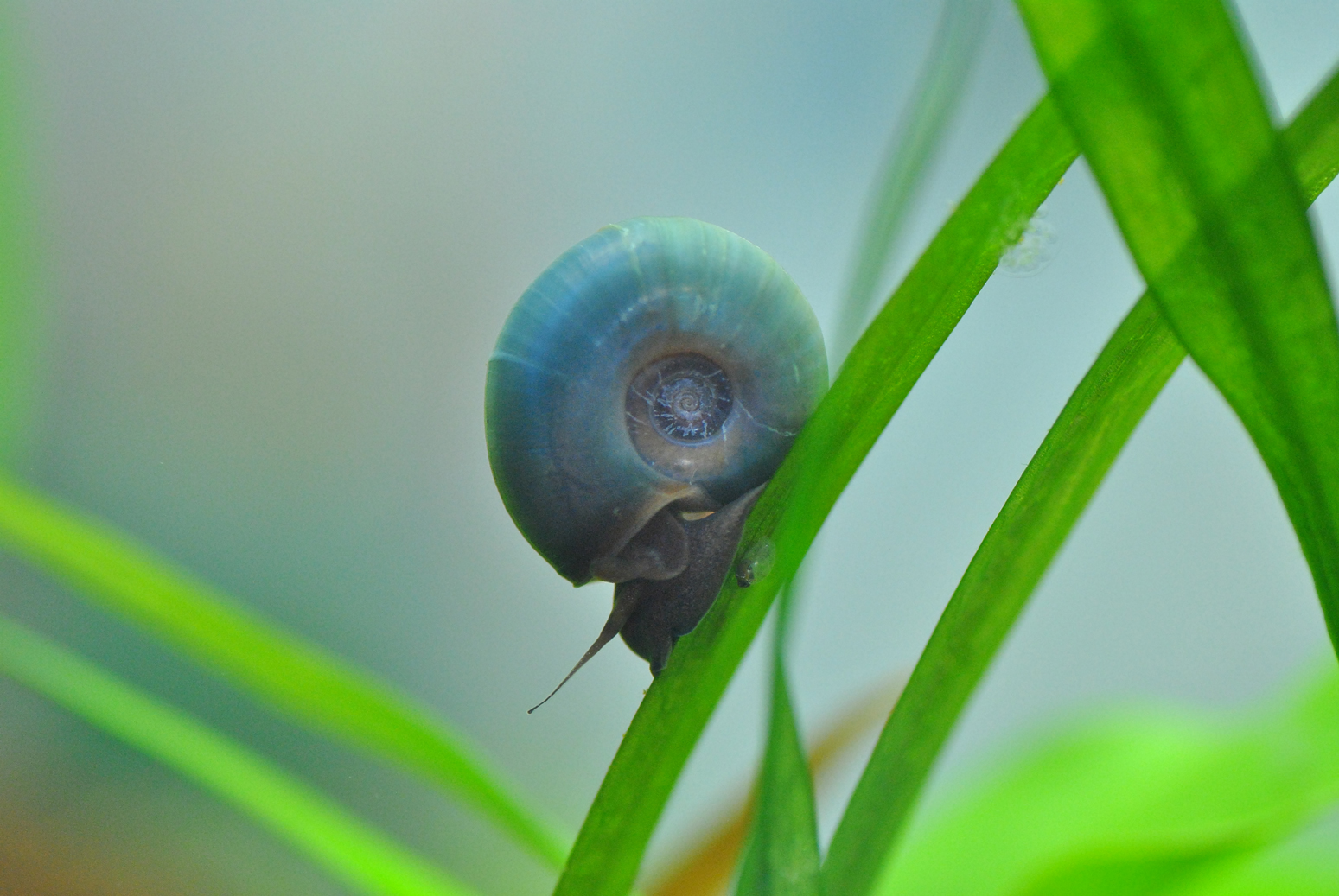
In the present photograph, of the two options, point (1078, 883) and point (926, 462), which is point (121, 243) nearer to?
point (926, 462)

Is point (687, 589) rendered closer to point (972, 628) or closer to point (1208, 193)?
point (972, 628)

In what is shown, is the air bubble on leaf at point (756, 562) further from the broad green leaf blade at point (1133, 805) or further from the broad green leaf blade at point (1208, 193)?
the broad green leaf blade at point (1133, 805)

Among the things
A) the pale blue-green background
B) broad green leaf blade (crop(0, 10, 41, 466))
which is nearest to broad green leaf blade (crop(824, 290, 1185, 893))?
the pale blue-green background

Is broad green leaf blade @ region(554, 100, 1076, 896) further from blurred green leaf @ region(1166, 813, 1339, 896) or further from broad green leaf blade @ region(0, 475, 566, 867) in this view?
blurred green leaf @ region(1166, 813, 1339, 896)

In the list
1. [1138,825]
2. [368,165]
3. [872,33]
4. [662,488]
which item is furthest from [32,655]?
[872,33]

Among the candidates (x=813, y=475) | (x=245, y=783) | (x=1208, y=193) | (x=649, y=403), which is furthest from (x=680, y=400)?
(x=245, y=783)
